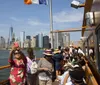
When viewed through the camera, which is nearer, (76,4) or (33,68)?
(33,68)

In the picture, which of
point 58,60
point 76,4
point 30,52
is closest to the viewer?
point 30,52

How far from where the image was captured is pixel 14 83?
6.71m

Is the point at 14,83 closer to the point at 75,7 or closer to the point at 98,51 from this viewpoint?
the point at 98,51

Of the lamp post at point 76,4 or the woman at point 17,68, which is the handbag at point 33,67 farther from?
the lamp post at point 76,4

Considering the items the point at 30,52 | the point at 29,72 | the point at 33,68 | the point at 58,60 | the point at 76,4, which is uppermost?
the point at 76,4

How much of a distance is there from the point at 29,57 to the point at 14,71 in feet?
2.72

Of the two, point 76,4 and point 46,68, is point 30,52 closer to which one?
point 46,68

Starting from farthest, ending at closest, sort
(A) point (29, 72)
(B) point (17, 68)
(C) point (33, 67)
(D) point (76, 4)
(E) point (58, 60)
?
(D) point (76, 4)
(E) point (58, 60)
(A) point (29, 72)
(C) point (33, 67)
(B) point (17, 68)

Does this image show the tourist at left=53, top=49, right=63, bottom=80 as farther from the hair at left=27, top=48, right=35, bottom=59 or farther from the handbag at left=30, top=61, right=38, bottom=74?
the hair at left=27, top=48, right=35, bottom=59

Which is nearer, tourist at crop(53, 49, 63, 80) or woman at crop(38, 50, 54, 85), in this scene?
woman at crop(38, 50, 54, 85)

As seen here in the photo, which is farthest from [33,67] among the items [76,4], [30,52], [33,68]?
[76,4]

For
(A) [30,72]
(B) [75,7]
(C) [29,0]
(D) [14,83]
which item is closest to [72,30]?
(C) [29,0]

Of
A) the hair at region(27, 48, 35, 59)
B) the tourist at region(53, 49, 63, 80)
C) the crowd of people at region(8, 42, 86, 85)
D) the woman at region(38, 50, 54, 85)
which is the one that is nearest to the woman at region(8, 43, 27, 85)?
the crowd of people at region(8, 42, 86, 85)

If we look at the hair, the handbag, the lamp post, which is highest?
the lamp post
